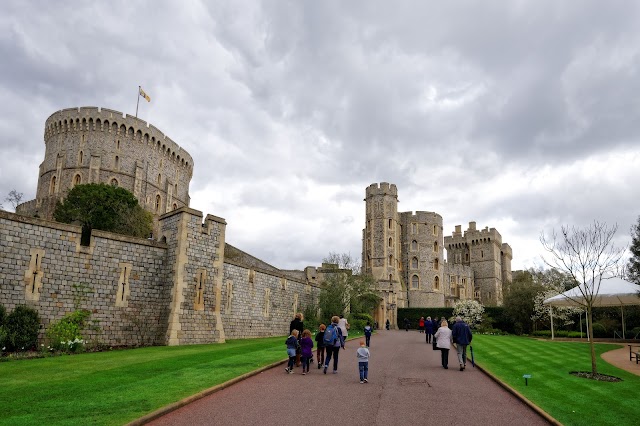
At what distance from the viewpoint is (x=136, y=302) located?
58.6ft

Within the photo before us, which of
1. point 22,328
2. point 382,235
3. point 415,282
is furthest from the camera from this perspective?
point 415,282

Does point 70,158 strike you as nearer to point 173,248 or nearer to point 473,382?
point 173,248

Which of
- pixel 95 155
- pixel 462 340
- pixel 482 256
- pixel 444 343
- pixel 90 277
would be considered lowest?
pixel 444 343

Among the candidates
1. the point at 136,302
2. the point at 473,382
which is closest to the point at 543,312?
the point at 473,382

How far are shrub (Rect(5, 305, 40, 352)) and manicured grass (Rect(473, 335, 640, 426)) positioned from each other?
45.8 feet

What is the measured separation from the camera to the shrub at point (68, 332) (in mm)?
14859

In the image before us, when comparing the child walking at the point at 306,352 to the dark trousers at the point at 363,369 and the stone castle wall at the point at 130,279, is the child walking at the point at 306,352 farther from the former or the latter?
the stone castle wall at the point at 130,279

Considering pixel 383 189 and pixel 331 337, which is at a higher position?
pixel 383 189

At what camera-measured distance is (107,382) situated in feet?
30.6

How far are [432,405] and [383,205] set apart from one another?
57.5 metres

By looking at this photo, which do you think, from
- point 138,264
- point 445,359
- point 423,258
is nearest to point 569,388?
point 445,359

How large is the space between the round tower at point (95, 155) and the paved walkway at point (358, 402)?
4450 cm

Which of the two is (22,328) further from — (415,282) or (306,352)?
(415,282)

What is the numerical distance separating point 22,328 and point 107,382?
6.76 metres
